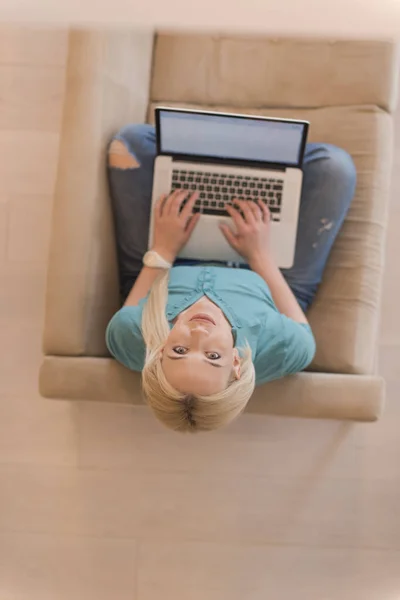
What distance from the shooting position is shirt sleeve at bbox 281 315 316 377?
1108 mm

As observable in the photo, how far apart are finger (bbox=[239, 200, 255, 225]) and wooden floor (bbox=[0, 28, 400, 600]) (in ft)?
1.63

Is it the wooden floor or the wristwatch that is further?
the wooden floor

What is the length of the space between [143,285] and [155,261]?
57 millimetres

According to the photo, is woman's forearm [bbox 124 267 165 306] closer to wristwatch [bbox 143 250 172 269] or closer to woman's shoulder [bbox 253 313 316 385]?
wristwatch [bbox 143 250 172 269]

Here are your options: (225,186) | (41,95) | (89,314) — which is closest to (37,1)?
(41,95)

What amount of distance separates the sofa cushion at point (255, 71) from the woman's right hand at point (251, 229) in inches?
11.9

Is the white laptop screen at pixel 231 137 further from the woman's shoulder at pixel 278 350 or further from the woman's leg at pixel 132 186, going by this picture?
the woman's shoulder at pixel 278 350

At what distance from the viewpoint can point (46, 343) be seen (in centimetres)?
117

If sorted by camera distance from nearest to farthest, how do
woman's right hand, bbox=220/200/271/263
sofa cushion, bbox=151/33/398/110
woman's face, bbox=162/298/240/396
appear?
woman's face, bbox=162/298/240/396, woman's right hand, bbox=220/200/271/263, sofa cushion, bbox=151/33/398/110

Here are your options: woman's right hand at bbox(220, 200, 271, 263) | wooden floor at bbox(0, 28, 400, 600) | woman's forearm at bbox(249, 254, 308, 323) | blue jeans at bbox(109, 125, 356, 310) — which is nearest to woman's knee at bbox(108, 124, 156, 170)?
blue jeans at bbox(109, 125, 356, 310)

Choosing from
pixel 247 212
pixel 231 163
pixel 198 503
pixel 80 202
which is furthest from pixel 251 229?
pixel 198 503

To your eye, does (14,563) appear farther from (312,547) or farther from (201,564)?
(312,547)

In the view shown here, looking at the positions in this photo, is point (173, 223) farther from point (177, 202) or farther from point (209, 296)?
point (209, 296)

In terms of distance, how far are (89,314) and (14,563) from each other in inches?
30.8
